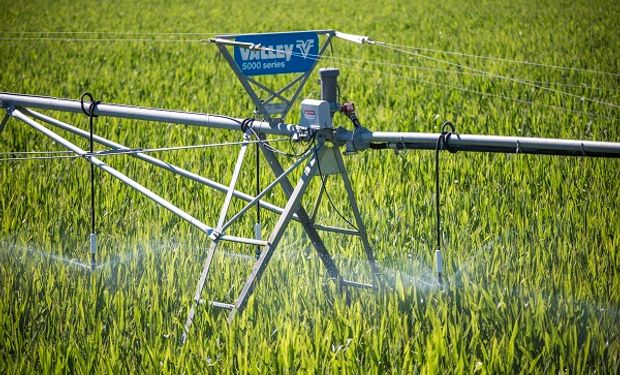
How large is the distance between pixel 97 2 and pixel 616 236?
79.6ft

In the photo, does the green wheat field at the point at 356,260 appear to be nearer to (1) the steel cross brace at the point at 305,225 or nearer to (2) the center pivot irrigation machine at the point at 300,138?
(1) the steel cross brace at the point at 305,225

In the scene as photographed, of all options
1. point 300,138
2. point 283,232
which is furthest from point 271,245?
point 300,138

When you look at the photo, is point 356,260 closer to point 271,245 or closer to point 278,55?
point 271,245

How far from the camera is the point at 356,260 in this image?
17.3ft

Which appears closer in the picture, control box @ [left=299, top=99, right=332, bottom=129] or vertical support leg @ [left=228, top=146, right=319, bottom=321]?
vertical support leg @ [left=228, top=146, right=319, bottom=321]

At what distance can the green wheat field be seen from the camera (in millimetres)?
3914

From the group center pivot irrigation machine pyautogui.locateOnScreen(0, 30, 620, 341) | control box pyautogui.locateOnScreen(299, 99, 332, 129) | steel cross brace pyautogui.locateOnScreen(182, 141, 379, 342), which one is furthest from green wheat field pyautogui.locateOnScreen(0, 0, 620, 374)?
control box pyautogui.locateOnScreen(299, 99, 332, 129)

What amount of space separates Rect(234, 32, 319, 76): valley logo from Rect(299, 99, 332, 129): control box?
288mm

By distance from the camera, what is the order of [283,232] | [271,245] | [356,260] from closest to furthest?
1. [271,245]
2. [283,232]
3. [356,260]

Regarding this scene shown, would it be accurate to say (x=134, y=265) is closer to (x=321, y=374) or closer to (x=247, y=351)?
(x=247, y=351)

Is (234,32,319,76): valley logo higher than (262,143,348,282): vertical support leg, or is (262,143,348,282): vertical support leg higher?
(234,32,319,76): valley logo

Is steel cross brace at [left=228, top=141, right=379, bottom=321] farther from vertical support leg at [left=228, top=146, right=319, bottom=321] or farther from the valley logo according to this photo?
the valley logo

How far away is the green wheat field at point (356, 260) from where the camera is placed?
391 cm

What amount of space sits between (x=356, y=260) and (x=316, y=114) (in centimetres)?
103
